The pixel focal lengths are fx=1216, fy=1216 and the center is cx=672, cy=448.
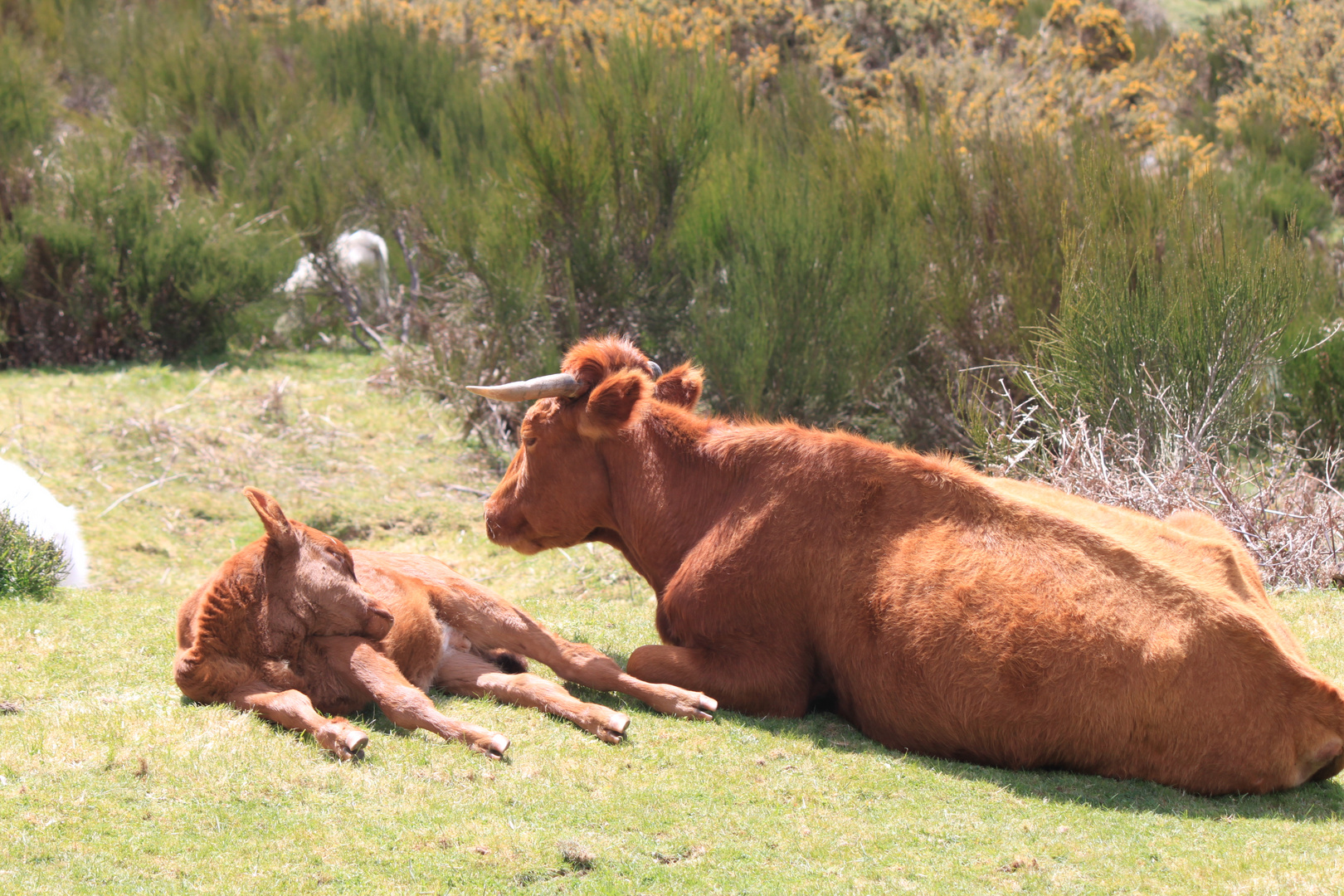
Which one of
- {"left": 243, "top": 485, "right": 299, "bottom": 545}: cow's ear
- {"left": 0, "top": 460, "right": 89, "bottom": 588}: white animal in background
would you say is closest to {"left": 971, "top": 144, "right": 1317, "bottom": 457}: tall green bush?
{"left": 243, "top": 485, "right": 299, "bottom": 545}: cow's ear

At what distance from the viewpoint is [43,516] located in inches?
289

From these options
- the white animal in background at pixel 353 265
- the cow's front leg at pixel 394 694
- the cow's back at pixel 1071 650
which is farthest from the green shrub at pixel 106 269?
the cow's back at pixel 1071 650

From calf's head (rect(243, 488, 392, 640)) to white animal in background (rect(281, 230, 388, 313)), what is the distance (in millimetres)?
12100

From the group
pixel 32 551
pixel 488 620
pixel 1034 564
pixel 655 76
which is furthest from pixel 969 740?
pixel 655 76

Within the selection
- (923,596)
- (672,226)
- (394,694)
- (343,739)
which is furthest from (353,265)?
(923,596)

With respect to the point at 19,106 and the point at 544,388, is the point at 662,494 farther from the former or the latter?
the point at 19,106

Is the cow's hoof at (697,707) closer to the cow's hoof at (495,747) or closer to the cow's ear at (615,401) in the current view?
the cow's hoof at (495,747)

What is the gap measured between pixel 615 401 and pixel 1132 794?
2505 mm

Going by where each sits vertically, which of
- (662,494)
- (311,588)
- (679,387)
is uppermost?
(679,387)

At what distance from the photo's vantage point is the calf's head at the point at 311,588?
15.1 feet

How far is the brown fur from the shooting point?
443cm

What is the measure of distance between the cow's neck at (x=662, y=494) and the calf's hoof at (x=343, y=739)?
5.29ft

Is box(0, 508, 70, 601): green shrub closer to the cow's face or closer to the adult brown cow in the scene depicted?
the cow's face

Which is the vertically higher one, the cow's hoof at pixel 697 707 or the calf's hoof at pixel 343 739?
the calf's hoof at pixel 343 739
